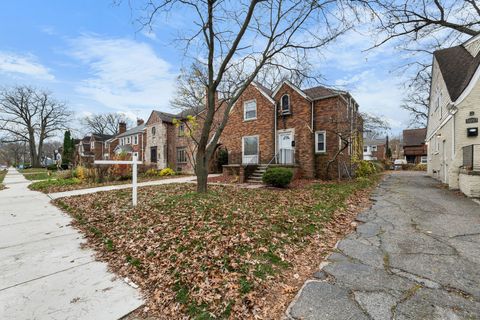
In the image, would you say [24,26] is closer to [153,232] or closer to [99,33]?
[99,33]

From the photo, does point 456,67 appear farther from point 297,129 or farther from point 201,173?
point 201,173

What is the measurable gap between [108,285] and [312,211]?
464cm

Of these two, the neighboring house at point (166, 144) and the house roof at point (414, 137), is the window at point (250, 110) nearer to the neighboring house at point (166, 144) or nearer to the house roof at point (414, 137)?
the neighboring house at point (166, 144)

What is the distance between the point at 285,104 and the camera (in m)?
14.7

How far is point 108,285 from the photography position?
283 cm

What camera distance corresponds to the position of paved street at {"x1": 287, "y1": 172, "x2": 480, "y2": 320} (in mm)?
2279

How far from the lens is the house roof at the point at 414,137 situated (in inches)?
1387

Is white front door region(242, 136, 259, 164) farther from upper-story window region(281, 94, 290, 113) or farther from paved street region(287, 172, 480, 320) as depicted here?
paved street region(287, 172, 480, 320)

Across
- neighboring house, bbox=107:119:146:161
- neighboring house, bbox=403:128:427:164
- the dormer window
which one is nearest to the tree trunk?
the dormer window

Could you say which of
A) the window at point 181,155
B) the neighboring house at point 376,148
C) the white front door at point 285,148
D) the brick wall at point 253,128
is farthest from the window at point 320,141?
the neighboring house at point 376,148

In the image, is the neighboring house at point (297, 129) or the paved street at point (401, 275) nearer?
the paved street at point (401, 275)

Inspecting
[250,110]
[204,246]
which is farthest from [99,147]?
[204,246]

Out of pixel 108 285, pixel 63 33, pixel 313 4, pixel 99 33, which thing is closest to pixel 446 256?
pixel 108 285

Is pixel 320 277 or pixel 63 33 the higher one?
pixel 63 33
